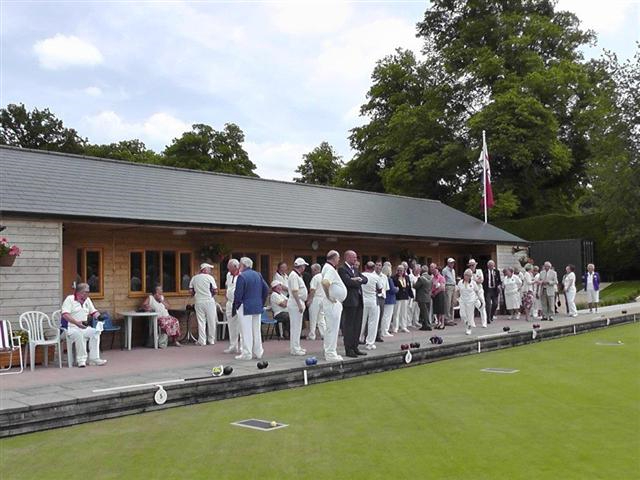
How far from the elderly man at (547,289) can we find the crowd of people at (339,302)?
1.1 inches

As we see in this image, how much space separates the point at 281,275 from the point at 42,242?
4458 mm

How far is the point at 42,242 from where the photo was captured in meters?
10.2

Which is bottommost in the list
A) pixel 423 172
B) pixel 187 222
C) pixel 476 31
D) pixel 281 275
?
pixel 281 275

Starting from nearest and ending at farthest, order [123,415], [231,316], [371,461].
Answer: [371,461] < [123,415] < [231,316]

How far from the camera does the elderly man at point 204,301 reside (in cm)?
1213

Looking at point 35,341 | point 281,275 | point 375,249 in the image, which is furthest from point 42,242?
point 375,249

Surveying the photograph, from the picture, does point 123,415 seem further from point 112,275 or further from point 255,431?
point 112,275

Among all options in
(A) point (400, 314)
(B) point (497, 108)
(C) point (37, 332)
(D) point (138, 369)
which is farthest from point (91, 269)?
(B) point (497, 108)

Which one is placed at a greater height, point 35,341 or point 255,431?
point 35,341

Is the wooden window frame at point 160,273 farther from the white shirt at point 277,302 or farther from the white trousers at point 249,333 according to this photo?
the white trousers at point 249,333

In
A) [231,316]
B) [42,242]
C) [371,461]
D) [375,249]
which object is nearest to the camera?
[371,461]

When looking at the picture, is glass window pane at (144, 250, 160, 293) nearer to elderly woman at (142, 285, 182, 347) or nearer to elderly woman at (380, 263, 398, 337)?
elderly woman at (142, 285, 182, 347)

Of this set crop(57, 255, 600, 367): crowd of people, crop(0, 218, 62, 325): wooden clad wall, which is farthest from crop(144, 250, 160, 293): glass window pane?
crop(0, 218, 62, 325): wooden clad wall

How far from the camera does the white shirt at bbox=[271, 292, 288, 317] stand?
12.3 m
